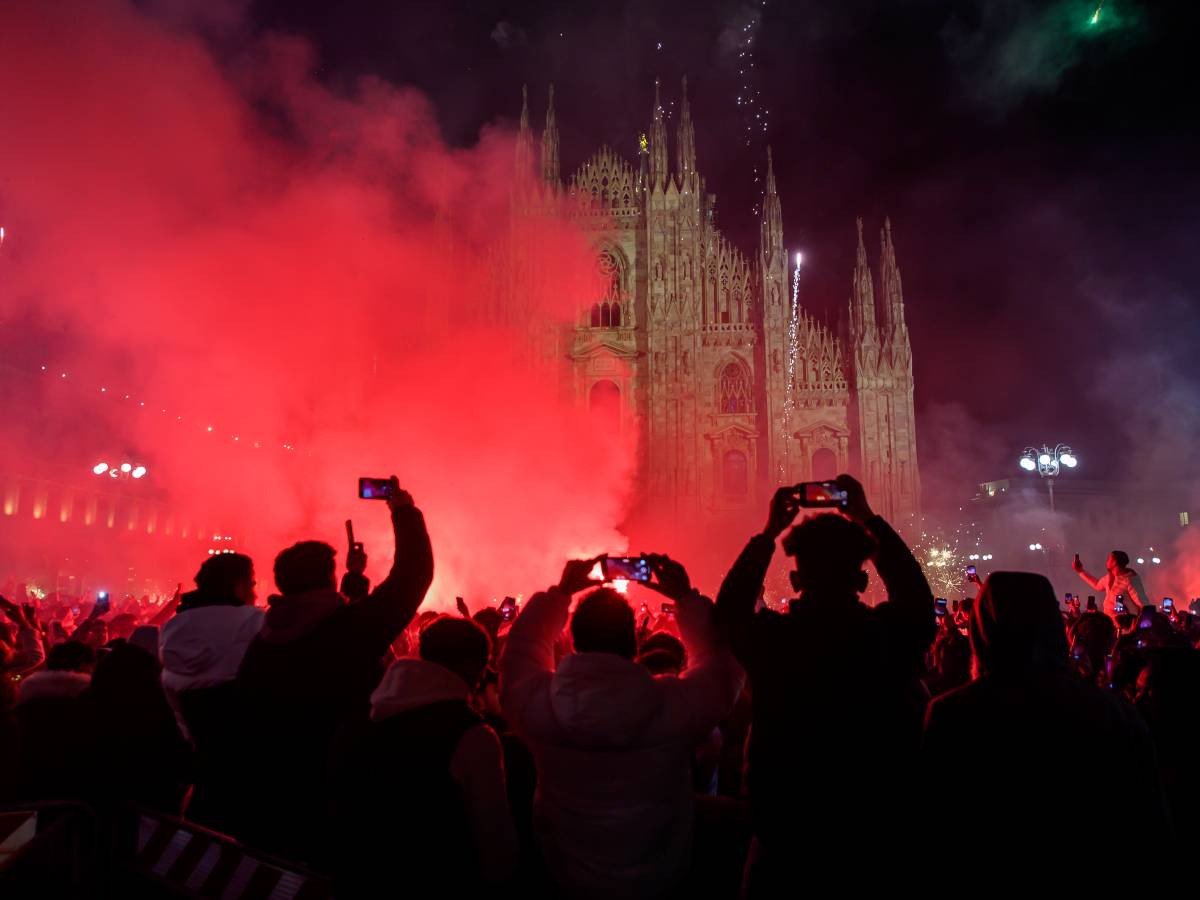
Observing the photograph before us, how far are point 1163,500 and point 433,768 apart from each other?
57.1m

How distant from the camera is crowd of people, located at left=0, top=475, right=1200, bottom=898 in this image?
2.36 meters

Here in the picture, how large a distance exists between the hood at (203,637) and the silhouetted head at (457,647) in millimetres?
1106

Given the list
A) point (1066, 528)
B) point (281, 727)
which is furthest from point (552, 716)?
point (1066, 528)

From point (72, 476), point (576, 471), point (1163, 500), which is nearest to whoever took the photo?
point (576, 471)

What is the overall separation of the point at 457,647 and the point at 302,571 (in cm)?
91

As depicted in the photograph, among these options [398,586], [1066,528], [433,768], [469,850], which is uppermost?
[1066,528]

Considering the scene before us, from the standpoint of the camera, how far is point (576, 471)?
3044 cm

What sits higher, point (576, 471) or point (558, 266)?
point (558, 266)

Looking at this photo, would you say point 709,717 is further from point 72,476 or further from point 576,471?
point 72,476

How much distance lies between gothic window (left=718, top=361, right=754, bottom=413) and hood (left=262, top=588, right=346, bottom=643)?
28.8 m

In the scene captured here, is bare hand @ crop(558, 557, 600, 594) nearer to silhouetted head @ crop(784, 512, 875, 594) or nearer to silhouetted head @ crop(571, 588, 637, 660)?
silhouetted head @ crop(571, 588, 637, 660)

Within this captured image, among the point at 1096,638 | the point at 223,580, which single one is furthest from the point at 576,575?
the point at 1096,638

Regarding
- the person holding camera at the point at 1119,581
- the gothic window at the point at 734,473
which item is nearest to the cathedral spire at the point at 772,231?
the gothic window at the point at 734,473

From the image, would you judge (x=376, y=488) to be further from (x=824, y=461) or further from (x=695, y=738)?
(x=824, y=461)
